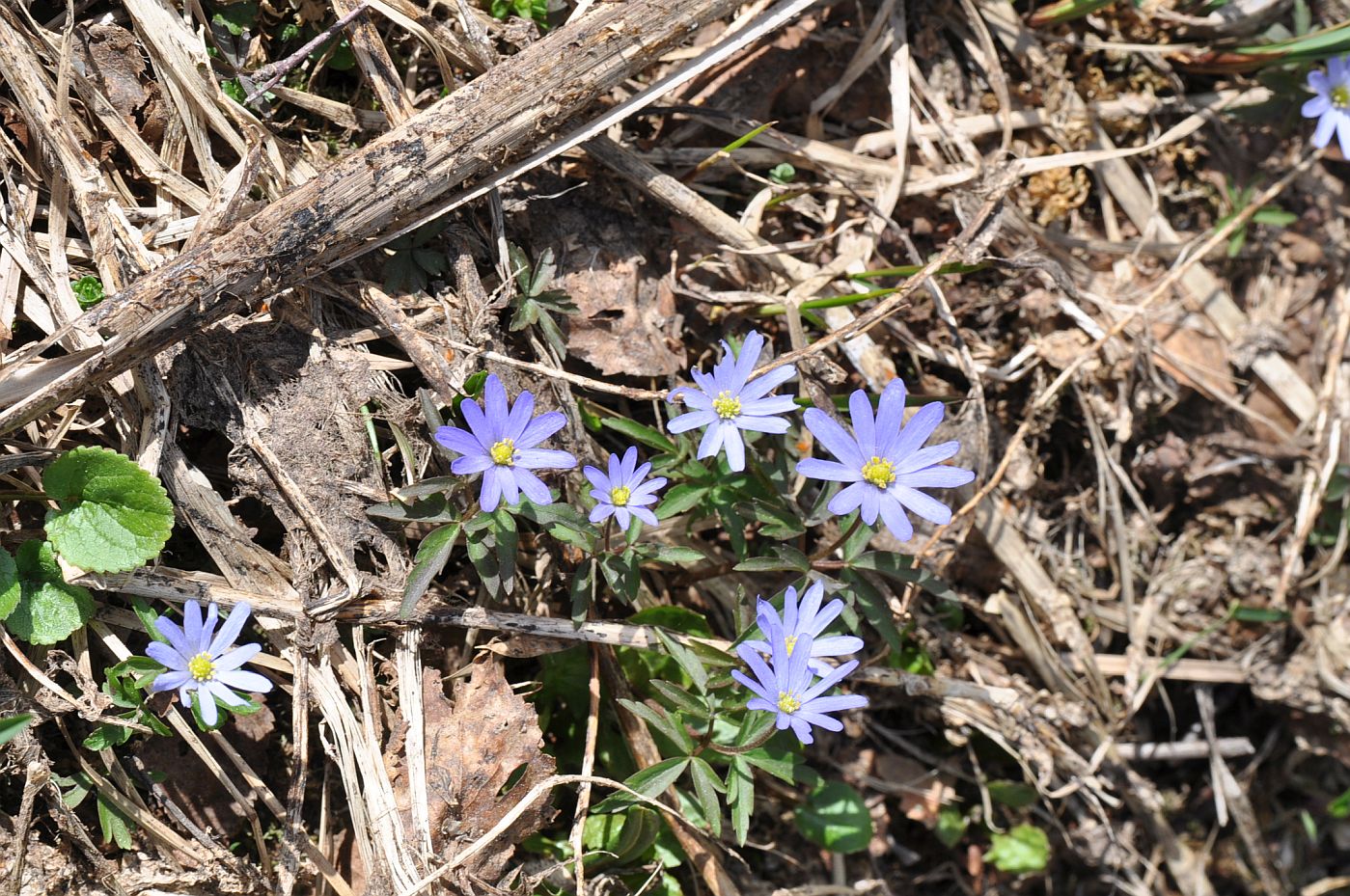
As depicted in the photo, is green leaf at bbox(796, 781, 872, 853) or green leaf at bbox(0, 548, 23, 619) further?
green leaf at bbox(796, 781, 872, 853)

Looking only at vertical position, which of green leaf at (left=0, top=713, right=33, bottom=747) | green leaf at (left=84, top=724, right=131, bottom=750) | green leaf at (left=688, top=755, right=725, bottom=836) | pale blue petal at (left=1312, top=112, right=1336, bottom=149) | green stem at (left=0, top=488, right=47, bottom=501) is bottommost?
green leaf at (left=688, top=755, right=725, bottom=836)

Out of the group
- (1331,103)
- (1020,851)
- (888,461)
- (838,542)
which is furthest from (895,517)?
(1331,103)

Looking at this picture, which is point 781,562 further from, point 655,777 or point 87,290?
point 87,290

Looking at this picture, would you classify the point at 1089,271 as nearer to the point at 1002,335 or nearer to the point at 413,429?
the point at 1002,335

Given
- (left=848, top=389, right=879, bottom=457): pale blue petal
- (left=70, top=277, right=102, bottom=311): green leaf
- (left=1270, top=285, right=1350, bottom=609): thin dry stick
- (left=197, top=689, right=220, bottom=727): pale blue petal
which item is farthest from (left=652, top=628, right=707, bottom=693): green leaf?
(left=1270, top=285, right=1350, bottom=609): thin dry stick

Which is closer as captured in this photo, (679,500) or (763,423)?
(763,423)

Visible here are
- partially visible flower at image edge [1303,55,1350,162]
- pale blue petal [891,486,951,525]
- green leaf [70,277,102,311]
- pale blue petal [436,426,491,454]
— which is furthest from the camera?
partially visible flower at image edge [1303,55,1350,162]

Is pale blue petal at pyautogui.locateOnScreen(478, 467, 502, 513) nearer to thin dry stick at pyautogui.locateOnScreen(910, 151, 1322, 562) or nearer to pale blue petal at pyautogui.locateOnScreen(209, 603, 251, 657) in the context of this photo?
pale blue petal at pyautogui.locateOnScreen(209, 603, 251, 657)
